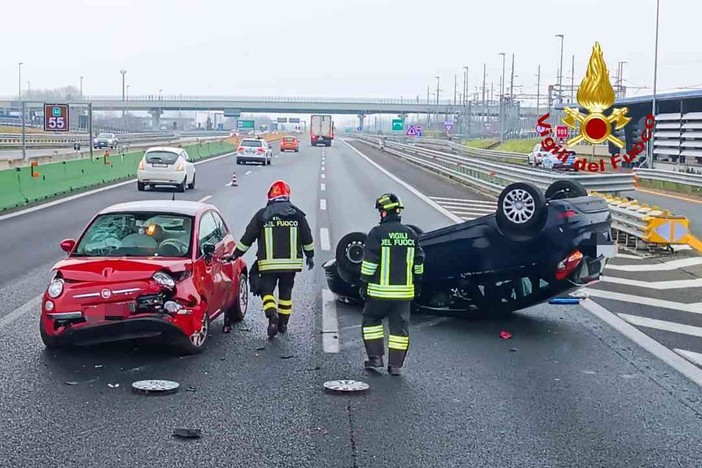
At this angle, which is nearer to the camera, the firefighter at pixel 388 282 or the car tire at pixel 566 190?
the firefighter at pixel 388 282

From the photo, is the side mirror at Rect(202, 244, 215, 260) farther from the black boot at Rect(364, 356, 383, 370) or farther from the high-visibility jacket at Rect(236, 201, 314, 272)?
the black boot at Rect(364, 356, 383, 370)

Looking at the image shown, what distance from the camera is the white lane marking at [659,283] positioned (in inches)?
518

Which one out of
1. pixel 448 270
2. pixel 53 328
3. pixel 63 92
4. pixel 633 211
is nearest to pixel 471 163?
pixel 633 211

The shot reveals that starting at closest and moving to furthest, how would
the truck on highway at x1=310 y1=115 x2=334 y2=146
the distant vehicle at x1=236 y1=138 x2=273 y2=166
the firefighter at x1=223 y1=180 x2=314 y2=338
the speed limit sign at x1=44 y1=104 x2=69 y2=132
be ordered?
the firefighter at x1=223 y1=180 x2=314 y2=338 → the speed limit sign at x1=44 y1=104 x2=69 y2=132 → the distant vehicle at x1=236 y1=138 x2=273 y2=166 → the truck on highway at x1=310 y1=115 x2=334 y2=146

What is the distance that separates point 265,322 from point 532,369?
323 centimetres

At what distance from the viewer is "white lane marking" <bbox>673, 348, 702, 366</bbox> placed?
8.73m

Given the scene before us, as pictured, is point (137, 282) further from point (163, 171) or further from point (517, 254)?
point (163, 171)

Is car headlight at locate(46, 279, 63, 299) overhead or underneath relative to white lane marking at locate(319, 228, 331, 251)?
overhead

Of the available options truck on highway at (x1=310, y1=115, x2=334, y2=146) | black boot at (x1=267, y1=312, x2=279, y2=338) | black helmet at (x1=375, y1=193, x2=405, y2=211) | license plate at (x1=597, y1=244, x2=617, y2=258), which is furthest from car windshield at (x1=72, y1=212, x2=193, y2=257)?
truck on highway at (x1=310, y1=115, x2=334, y2=146)

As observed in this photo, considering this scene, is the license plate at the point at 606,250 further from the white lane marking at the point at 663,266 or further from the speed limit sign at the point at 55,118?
the speed limit sign at the point at 55,118

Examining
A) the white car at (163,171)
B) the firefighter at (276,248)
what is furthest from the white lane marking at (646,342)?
the white car at (163,171)

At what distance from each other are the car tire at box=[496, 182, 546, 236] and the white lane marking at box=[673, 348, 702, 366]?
6.02 ft

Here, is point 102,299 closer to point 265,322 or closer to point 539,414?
point 265,322

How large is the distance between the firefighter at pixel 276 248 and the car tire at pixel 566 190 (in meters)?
3.18
